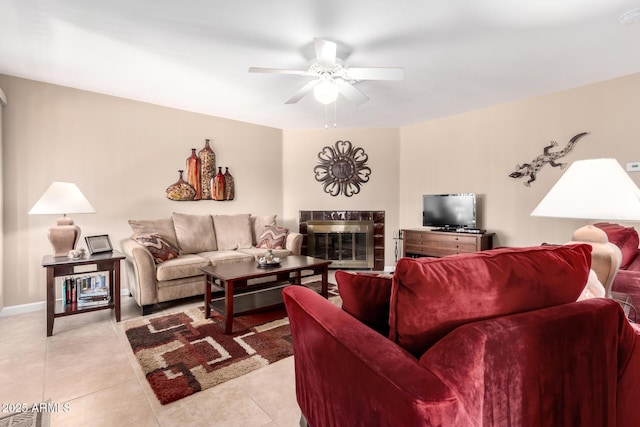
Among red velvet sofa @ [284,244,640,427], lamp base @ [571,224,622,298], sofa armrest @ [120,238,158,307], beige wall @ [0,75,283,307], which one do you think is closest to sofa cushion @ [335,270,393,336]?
red velvet sofa @ [284,244,640,427]

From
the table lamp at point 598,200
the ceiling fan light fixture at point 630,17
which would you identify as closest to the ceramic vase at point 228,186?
the table lamp at point 598,200

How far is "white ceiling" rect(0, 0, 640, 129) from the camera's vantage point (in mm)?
2096

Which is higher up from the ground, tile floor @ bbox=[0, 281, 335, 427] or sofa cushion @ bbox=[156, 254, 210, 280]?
sofa cushion @ bbox=[156, 254, 210, 280]

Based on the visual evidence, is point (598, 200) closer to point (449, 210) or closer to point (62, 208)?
point (449, 210)

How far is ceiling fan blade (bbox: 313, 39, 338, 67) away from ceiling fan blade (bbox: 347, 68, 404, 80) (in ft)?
0.66

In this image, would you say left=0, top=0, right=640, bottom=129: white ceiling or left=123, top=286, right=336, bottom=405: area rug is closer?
left=123, top=286, right=336, bottom=405: area rug

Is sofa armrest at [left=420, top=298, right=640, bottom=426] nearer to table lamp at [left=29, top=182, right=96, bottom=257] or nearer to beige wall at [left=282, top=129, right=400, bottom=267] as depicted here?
table lamp at [left=29, top=182, right=96, bottom=257]

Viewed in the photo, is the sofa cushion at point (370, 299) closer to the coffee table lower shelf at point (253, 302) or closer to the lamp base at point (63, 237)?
the coffee table lower shelf at point (253, 302)

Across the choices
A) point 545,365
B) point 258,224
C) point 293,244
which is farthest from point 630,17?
point 258,224

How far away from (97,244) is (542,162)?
5057 millimetres

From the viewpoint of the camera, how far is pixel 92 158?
3.59 m

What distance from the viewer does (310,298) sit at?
126 cm

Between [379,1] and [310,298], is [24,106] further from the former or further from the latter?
[310,298]

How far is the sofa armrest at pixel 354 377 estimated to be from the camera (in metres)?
0.67
